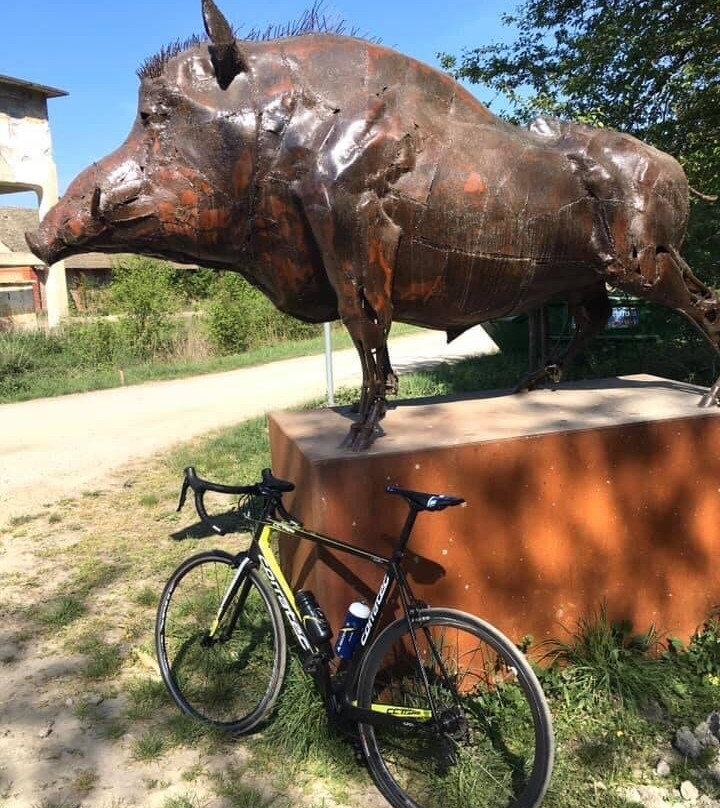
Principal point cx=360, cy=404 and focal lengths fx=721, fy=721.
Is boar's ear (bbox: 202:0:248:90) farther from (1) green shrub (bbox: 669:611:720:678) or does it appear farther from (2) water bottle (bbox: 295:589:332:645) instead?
(1) green shrub (bbox: 669:611:720:678)

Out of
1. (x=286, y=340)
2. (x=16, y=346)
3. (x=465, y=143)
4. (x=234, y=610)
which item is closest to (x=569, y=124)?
(x=465, y=143)

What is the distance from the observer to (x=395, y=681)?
9.75 ft

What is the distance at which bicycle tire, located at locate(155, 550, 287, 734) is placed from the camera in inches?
114

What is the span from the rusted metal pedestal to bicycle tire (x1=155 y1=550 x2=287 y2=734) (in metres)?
0.29

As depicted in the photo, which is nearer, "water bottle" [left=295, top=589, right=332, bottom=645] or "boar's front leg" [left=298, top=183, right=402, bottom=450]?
"water bottle" [left=295, top=589, right=332, bottom=645]

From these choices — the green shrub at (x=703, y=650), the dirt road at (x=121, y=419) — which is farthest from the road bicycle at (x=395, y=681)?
the dirt road at (x=121, y=419)

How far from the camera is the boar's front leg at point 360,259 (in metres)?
3.00

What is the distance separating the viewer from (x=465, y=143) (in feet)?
11.0

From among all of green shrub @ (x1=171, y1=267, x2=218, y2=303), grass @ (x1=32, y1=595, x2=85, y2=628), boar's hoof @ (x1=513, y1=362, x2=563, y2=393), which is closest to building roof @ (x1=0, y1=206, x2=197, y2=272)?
green shrub @ (x1=171, y1=267, x2=218, y2=303)

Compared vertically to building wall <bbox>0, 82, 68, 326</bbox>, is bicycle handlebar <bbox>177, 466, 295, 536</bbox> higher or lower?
lower

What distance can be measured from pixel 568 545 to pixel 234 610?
1.53 m

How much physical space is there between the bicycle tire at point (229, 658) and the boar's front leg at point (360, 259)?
0.81m

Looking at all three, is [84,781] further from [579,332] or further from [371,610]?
[579,332]

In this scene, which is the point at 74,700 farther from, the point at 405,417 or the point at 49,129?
the point at 49,129
